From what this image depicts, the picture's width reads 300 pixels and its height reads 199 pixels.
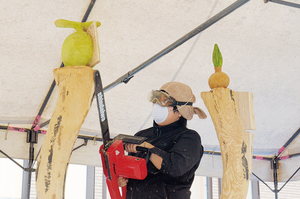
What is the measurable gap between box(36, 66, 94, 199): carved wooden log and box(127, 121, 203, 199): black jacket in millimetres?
455

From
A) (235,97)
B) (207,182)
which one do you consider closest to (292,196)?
(207,182)

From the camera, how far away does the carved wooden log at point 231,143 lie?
1686 mm

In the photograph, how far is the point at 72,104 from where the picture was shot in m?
1.13

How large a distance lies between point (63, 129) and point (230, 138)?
952mm

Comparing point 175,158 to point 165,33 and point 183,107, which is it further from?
point 165,33

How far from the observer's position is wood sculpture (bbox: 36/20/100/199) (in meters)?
1.06

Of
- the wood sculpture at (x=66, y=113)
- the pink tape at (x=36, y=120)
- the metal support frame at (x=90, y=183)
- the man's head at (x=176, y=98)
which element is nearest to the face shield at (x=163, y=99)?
the man's head at (x=176, y=98)

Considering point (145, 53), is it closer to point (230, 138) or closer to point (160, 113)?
point (160, 113)

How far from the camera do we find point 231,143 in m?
1.73

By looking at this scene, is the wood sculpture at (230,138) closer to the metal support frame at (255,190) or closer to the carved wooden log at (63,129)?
the carved wooden log at (63,129)

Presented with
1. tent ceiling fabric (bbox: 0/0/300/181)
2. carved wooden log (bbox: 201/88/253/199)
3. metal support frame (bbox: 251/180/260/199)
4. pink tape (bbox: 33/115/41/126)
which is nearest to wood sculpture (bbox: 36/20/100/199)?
carved wooden log (bbox: 201/88/253/199)

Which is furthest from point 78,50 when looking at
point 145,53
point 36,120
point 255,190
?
point 255,190

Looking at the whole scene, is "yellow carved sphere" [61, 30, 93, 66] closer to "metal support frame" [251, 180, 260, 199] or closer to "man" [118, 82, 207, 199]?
"man" [118, 82, 207, 199]

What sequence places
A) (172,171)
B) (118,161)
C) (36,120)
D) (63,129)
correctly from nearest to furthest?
(63,129) < (118,161) < (172,171) < (36,120)
